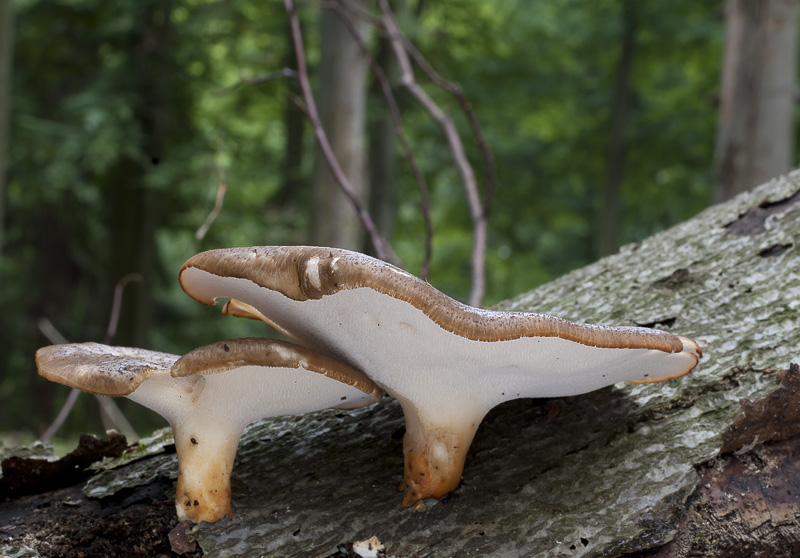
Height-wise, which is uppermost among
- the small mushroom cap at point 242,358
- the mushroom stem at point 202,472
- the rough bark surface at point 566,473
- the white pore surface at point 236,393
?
the small mushroom cap at point 242,358

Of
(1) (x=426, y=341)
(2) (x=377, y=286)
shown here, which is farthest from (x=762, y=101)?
(2) (x=377, y=286)

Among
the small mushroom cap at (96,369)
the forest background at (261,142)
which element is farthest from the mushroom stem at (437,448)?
the forest background at (261,142)

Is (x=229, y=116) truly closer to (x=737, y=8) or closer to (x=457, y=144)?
(x=737, y=8)

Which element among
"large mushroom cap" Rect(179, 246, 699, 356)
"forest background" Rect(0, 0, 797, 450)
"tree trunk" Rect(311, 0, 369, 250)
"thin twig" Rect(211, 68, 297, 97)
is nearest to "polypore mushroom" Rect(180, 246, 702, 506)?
"large mushroom cap" Rect(179, 246, 699, 356)

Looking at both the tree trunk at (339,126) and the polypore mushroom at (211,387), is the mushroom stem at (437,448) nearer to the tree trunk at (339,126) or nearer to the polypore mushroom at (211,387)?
the polypore mushroom at (211,387)

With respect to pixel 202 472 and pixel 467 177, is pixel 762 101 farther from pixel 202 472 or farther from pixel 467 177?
pixel 202 472

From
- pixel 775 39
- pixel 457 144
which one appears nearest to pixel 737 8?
pixel 775 39
